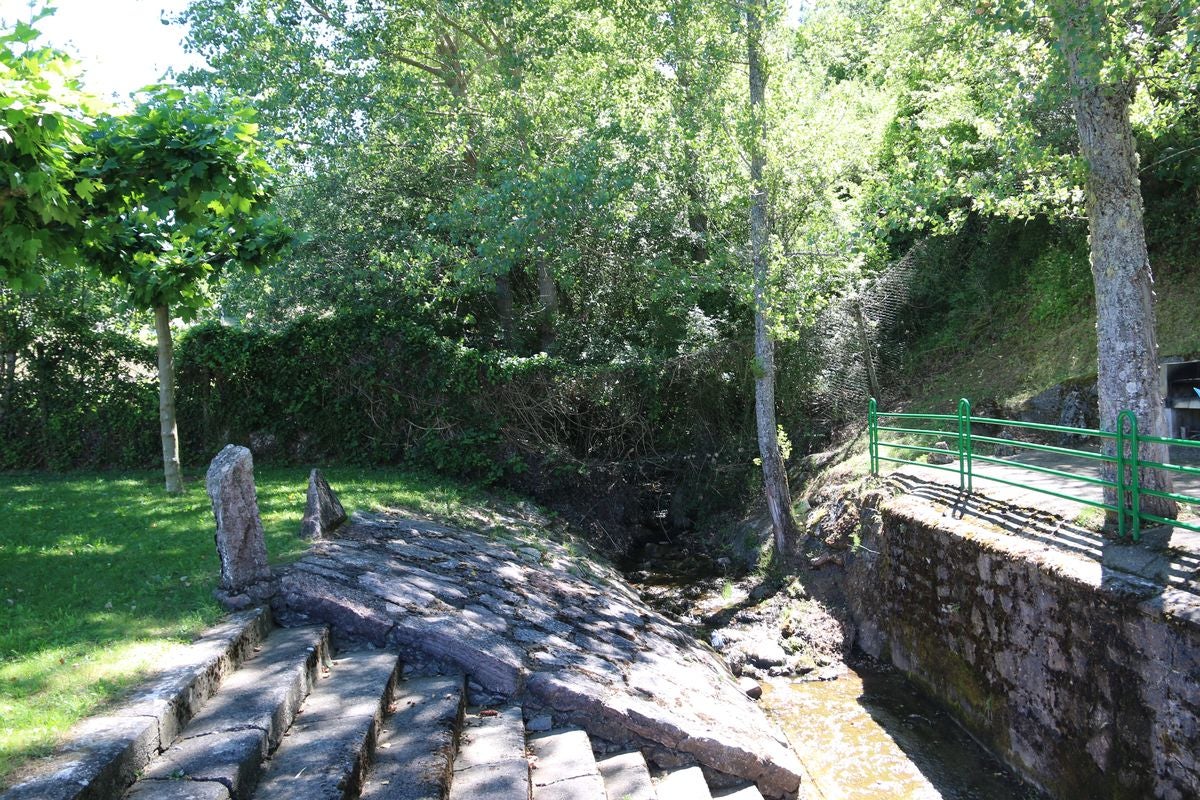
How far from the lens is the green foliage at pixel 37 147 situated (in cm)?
461

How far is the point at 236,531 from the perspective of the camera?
623 centimetres

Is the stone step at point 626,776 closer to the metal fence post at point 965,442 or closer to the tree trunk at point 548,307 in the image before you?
the metal fence post at point 965,442

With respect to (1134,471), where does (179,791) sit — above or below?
below

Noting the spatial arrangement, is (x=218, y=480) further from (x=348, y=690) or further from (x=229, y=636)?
(x=348, y=690)

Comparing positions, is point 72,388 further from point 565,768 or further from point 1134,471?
point 1134,471

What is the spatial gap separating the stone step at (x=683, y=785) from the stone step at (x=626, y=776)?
10 centimetres

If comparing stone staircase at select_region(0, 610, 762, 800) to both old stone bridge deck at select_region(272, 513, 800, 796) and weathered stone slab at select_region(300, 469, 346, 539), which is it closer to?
old stone bridge deck at select_region(272, 513, 800, 796)

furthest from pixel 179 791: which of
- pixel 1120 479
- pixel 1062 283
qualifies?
pixel 1062 283

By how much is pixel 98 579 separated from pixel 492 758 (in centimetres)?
387

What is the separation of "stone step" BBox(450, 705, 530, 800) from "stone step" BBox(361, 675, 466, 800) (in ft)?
0.34

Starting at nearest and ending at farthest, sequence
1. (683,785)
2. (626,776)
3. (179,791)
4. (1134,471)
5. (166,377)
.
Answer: (179,791) < (626,776) < (683,785) < (1134,471) < (166,377)

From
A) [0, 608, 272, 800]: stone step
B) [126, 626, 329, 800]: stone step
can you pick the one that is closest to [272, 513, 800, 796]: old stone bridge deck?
[126, 626, 329, 800]: stone step

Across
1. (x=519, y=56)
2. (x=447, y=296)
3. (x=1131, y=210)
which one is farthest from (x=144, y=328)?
(x=1131, y=210)

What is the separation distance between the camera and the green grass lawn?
444cm
